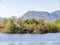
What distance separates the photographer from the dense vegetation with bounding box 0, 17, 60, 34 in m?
4.30

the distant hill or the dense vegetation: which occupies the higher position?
the distant hill

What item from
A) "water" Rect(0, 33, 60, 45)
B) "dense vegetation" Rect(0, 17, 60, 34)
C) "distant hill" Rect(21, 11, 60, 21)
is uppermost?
"distant hill" Rect(21, 11, 60, 21)

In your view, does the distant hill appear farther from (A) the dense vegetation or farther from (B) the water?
(B) the water

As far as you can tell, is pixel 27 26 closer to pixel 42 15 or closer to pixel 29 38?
pixel 29 38

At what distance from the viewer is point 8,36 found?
4.33 m

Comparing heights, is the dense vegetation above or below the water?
above

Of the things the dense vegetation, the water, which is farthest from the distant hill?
the water

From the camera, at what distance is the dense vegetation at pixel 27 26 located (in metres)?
4.30

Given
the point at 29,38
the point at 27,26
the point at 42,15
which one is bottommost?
the point at 29,38

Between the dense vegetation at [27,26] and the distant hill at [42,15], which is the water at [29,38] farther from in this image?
the distant hill at [42,15]

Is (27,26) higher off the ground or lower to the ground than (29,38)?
higher

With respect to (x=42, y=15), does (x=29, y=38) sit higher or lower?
lower

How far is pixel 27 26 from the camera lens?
432 centimetres

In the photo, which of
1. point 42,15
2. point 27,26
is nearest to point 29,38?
point 27,26
